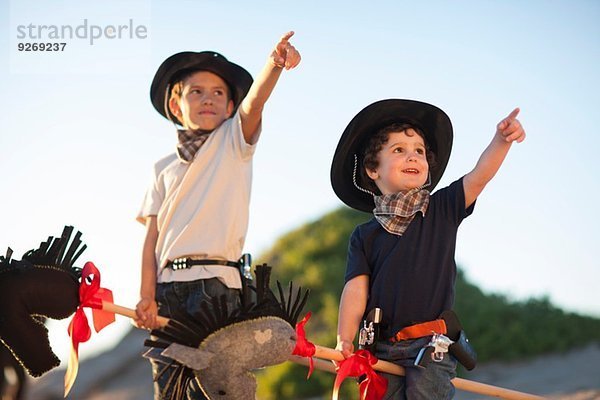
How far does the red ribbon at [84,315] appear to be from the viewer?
3844 mm

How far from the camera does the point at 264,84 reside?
13.5ft

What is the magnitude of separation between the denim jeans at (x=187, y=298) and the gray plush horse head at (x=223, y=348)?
36 cm

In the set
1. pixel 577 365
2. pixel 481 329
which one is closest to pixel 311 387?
pixel 481 329

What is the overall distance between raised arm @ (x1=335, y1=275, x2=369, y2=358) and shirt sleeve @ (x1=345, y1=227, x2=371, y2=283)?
22 millimetres

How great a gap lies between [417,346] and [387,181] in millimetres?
740

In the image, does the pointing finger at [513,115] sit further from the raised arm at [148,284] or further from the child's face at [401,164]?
the raised arm at [148,284]

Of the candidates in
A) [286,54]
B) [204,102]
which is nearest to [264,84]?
[286,54]

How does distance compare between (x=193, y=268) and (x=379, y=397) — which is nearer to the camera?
(x=379, y=397)

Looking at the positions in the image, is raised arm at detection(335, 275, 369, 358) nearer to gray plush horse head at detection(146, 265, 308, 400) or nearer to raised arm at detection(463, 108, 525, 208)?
gray plush horse head at detection(146, 265, 308, 400)

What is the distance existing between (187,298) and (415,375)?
1026mm

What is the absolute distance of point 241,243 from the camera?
4.38 meters

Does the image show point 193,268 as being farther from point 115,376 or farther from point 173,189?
point 115,376

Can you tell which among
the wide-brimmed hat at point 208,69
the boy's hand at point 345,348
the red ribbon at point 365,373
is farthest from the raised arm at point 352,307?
the wide-brimmed hat at point 208,69

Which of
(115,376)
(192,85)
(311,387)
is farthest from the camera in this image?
(115,376)
